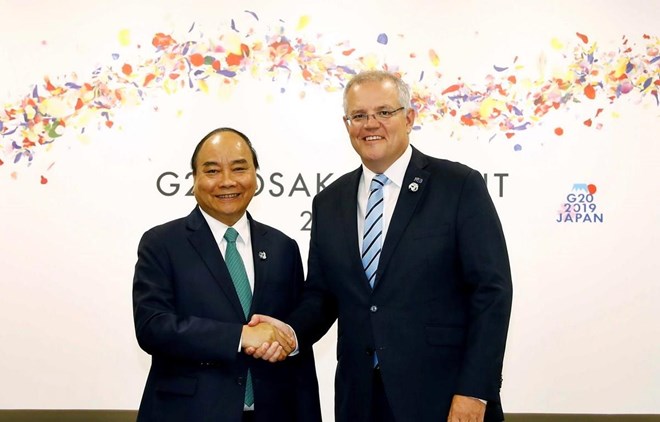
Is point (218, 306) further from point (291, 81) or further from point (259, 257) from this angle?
point (291, 81)

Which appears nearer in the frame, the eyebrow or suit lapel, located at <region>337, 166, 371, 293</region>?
suit lapel, located at <region>337, 166, 371, 293</region>

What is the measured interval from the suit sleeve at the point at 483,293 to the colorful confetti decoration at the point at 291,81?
1803 mm

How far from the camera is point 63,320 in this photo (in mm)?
4039

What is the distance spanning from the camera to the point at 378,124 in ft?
7.86

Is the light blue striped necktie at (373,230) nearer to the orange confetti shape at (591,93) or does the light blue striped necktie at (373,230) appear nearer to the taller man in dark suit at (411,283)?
the taller man in dark suit at (411,283)

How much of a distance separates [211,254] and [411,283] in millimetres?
703

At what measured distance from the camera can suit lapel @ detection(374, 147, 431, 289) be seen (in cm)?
230

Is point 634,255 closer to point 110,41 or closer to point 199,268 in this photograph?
point 199,268

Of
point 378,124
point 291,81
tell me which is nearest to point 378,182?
point 378,124

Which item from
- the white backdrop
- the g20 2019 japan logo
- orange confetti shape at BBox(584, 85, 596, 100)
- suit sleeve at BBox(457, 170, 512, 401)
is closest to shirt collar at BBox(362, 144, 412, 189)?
suit sleeve at BBox(457, 170, 512, 401)

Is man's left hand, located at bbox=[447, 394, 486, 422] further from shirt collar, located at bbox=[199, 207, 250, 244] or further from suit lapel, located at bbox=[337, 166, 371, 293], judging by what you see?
shirt collar, located at bbox=[199, 207, 250, 244]

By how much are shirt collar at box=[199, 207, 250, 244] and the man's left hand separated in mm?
948

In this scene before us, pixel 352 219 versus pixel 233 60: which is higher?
pixel 233 60

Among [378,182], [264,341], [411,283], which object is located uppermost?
[378,182]
